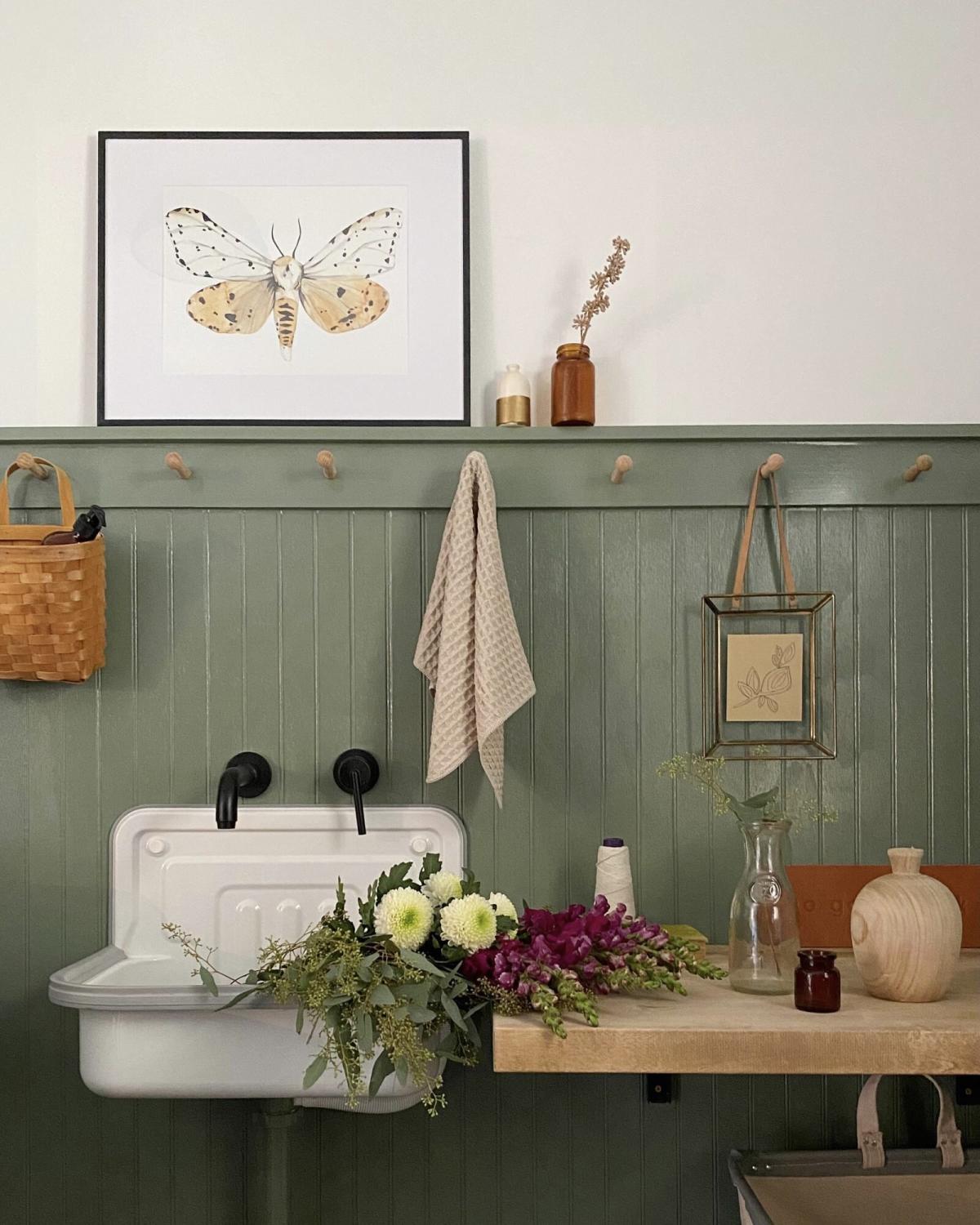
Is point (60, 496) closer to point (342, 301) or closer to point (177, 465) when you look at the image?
point (177, 465)

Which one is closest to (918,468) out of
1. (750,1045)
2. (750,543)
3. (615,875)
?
(750,543)

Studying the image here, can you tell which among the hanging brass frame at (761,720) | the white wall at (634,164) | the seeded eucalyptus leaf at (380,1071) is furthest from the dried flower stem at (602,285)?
the seeded eucalyptus leaf at (380,1071)

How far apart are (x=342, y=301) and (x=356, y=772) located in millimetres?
810

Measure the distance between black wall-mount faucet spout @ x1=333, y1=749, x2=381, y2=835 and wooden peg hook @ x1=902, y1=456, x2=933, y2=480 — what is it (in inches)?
40.3

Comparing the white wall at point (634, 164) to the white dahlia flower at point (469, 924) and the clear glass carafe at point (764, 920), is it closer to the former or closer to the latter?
the clear glass carafe at point (764, 920)

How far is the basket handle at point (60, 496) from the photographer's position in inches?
65.4

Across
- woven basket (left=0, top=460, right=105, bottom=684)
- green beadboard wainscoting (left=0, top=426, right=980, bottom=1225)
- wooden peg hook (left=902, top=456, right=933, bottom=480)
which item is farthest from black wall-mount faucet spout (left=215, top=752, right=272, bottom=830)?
wooden peg hook (left=902, top=456, right=933, bottom=480)

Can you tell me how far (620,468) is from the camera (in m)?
1.66

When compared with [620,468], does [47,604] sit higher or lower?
lower

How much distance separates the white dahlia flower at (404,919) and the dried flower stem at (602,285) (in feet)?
3.14

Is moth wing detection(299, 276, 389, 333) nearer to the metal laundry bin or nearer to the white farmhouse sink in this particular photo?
the white farmhouse sink

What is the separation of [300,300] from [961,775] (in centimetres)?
140

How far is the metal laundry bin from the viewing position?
1577 millimetres

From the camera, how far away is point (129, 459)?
175cm
